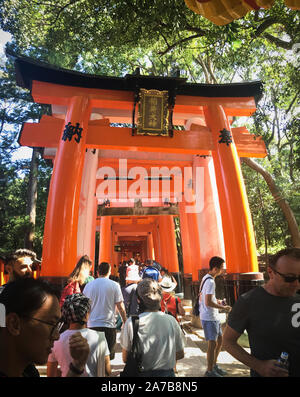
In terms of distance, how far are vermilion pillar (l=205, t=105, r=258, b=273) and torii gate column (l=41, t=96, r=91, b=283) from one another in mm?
Answer: 3785

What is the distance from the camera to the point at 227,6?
7.80 feet

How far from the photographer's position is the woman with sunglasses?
3.89 feet

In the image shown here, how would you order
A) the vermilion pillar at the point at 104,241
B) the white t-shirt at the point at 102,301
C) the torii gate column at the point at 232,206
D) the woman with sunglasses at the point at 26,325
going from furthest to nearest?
the vermilion pillar at the point at 104,241, the torii gate column at the point at 232,206, the white t-shirt at the point at 102,301, the woman with sunglasses at the point at 26,325

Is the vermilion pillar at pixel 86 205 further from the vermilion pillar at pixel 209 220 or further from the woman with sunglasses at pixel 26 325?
the woman with sunglasses at pixel 26 325

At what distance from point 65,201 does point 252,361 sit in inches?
217

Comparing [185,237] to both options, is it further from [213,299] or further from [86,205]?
[213,299]

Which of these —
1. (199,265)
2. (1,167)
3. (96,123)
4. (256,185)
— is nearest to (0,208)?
(1,167)

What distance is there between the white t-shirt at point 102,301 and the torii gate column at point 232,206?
Result: 3.84 m

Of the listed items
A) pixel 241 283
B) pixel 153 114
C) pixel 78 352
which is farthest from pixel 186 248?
pixel 78 352

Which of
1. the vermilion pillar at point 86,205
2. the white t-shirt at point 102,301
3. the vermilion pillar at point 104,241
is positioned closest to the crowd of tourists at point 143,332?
the white t-shirt at point 102,301

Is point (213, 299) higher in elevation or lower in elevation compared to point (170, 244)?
lower

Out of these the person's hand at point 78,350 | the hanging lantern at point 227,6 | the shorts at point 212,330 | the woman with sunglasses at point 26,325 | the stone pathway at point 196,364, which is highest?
the hanging lantern at point 227,6

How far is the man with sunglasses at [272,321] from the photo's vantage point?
5.76ft
